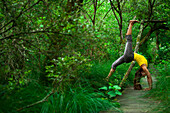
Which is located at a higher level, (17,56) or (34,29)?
(34,29)

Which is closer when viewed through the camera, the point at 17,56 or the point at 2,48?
the point at 2,48

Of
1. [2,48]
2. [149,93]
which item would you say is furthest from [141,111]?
[2,48]

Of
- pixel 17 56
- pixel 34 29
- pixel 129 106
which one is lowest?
pixel 129 106

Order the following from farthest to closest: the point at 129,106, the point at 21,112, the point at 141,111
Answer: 1. the point at 129,106
2. the point at 141,111
3. the point at 21,112

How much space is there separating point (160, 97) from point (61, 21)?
4.00 metres

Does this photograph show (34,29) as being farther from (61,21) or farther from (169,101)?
(169,101)

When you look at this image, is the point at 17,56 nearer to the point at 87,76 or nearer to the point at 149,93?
the point at 87,76

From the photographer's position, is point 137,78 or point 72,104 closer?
point 72,104

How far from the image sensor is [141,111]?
4.65m

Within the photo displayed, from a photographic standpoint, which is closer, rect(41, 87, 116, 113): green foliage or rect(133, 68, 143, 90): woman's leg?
rect(41, 87, 116, 113): green foliage

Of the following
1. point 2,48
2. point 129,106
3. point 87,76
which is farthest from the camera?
point 87,76

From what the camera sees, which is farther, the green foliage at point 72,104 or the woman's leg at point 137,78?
the woman's leg at point 137,78

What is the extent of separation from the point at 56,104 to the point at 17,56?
150 centimetres

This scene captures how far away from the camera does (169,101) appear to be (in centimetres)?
470
